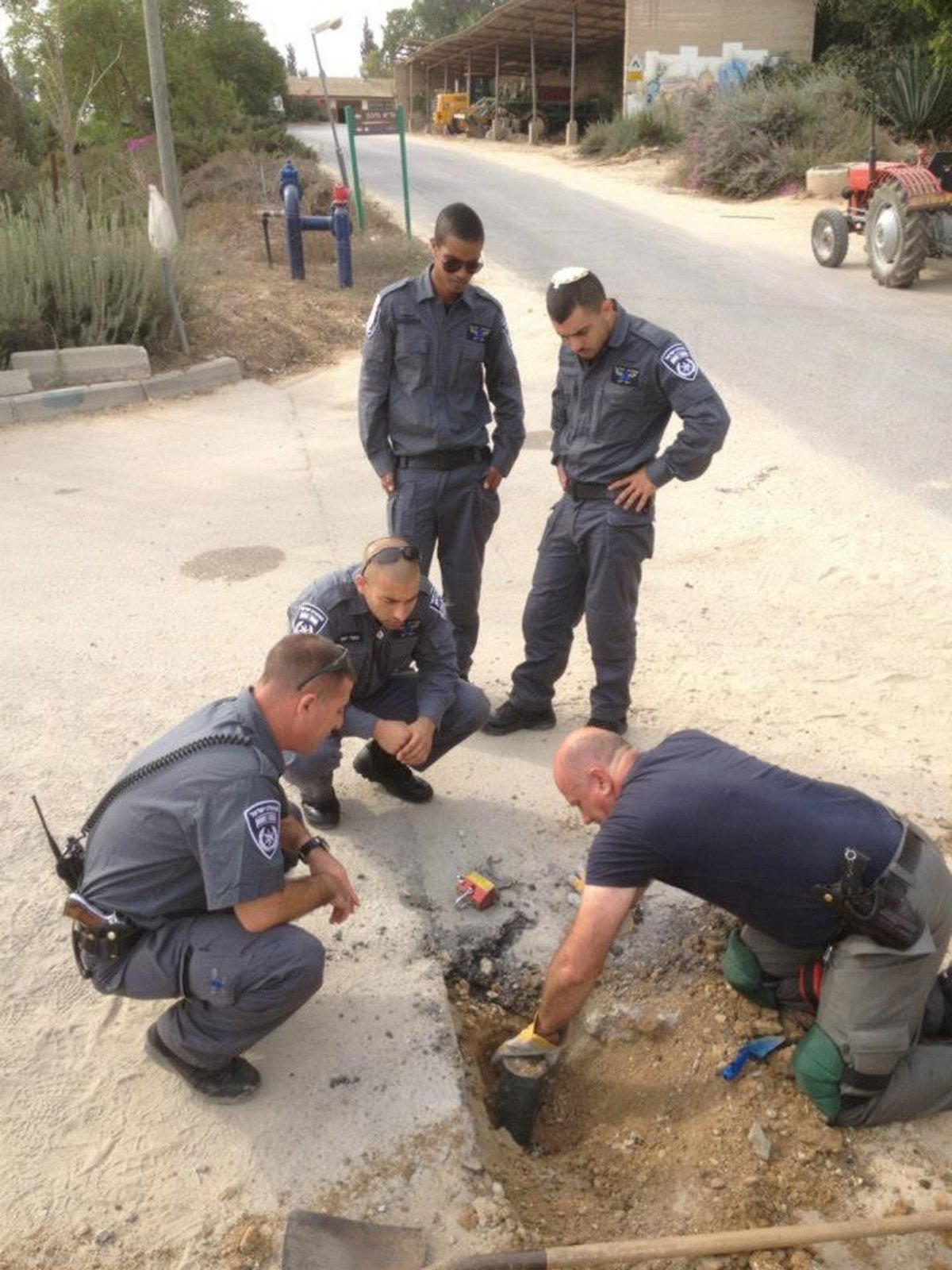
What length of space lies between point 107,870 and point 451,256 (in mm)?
2573

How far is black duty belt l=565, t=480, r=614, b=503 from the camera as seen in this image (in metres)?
3.88

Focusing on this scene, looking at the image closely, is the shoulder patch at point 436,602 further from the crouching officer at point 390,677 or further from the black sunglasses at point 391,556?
the black sunglasses at point 391,556

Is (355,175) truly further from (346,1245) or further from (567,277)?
(346,1245)

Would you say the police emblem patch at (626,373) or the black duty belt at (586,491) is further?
the black duty belt at (586,491)

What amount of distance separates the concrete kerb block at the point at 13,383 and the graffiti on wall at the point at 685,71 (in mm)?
23807

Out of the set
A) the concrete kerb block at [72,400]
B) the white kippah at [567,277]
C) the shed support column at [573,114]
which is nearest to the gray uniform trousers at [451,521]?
the white kippah at [567,277]

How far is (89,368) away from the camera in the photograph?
8.93 meters

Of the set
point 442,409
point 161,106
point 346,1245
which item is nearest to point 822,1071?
point 346,1245

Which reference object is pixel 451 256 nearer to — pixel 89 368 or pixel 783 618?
pixel 783 618

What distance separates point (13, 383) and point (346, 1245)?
7875 mm

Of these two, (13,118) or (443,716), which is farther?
(13,118)

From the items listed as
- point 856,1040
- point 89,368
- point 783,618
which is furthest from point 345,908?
point 89,368

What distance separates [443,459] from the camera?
13.9 feet

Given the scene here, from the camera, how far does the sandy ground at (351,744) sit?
2463 millimetres
